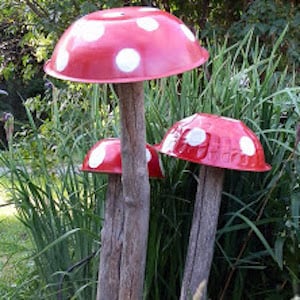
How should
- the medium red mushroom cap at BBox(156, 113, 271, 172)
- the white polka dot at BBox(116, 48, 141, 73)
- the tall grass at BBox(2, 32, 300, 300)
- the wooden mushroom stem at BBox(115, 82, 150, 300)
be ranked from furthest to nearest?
the tall grass at BBox(2, 32, 300, 300)
the medium red mushroom cap at BBox(156, 113, 271, 172)
the wooden mushroom stem at BBox(115, 82, 150, 300)
the white polka dot at BBox(116, 48, 141, 73)

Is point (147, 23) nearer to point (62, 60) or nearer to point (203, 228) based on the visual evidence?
point (62, 60)

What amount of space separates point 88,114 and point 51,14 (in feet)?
8.08

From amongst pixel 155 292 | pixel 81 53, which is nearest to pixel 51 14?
pixel 155 292

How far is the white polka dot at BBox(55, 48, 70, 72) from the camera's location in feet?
3.96

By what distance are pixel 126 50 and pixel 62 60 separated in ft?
0.42

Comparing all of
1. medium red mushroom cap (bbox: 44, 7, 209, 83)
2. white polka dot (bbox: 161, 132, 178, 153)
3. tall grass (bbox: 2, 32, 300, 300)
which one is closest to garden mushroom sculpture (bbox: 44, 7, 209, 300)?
medium red mushroom cap (bbox: 44, 7, 209, 83)

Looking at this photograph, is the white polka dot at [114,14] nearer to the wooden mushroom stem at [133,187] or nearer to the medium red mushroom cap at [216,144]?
the wooden mushroom stem at [133,187]

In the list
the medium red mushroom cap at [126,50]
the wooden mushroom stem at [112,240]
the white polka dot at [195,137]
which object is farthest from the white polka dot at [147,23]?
the wooden mushroom stem at [112,240]

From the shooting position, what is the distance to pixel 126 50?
1.17m

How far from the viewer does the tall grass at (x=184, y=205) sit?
1670 millimetres

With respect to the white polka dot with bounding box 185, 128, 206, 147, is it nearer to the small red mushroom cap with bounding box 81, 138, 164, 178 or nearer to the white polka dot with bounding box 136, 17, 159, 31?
the small red mushroom cap with bounding box 81, 138, 164, 178

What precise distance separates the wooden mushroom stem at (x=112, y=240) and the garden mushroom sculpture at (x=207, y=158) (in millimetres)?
154

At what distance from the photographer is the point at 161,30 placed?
1.21 m

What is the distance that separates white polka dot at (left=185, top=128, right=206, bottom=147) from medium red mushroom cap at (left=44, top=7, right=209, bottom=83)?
0.70ft
